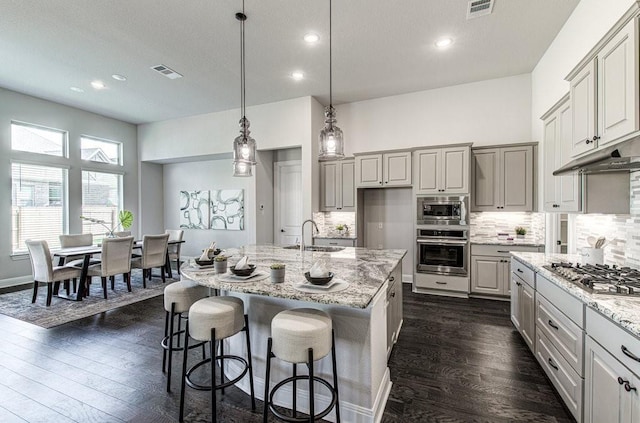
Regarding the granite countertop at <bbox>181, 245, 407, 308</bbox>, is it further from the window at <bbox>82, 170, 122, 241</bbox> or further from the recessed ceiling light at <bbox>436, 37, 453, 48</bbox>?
the window at <bbox>82, 170, 122, 241</bbox>

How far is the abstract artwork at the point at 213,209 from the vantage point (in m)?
6.93

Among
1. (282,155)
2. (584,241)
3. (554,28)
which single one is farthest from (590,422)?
(282,155)

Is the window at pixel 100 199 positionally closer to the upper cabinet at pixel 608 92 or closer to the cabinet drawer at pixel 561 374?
the cabinet drawer at pixel 561 374

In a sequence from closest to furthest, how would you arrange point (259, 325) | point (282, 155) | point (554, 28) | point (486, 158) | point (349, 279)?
point (349, 279)
point (259, 325)
point (554, 28)
point (486, 158)
point (282, 155)

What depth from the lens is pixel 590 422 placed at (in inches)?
65.0

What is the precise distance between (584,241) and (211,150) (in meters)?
6.41

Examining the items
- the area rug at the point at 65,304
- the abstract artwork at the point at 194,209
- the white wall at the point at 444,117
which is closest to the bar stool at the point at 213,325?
the area rug at the point at 65,304

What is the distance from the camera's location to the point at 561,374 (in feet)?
6.56

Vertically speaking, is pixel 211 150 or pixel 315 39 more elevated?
pixel 315 39

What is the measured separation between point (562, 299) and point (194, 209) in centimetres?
734

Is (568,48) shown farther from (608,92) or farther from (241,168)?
(241,168)

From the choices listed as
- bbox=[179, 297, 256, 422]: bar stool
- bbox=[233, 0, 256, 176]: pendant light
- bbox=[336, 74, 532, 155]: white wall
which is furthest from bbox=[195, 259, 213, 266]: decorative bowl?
bbox=[336, 74, 532, 155]: white wall

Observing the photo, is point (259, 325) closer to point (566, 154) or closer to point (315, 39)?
point (566, 154)

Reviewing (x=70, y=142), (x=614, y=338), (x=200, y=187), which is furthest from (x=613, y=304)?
(x=70, y=142)
